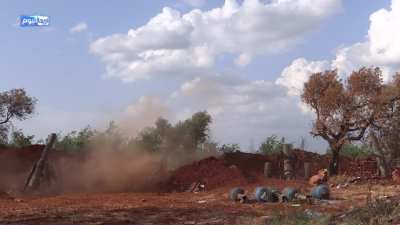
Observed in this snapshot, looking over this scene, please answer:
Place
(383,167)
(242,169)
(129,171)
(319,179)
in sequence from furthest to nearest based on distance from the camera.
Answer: (242,169) < (129,171) < (383,167) < (319,179)

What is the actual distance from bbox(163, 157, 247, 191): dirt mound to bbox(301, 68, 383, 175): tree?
5473 millimetres

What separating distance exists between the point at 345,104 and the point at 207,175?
8554 mm

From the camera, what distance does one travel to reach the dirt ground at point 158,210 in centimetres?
1485

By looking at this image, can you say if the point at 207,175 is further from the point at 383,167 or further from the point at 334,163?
the point at 383,167

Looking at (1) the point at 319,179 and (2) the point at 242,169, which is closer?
(1) the point at 319,179

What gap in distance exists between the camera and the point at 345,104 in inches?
1178

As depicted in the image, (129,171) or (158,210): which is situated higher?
(129,171)

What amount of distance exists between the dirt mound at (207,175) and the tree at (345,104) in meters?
5.47

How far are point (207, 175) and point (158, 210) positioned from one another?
12.6 metres

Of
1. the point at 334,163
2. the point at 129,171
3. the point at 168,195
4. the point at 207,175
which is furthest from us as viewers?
the point at 334,163

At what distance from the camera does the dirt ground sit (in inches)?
585

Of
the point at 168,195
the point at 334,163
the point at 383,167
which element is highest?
the point at 334,163

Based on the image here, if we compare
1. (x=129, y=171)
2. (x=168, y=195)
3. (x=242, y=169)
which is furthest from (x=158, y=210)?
(x=242, y=169)

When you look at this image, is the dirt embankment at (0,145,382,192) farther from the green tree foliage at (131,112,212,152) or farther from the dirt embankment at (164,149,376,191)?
the green tree foliage at (131,112,212,152)
